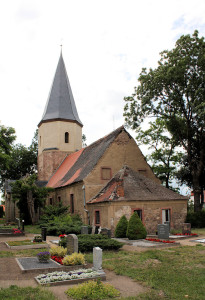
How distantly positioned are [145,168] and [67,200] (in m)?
8.49

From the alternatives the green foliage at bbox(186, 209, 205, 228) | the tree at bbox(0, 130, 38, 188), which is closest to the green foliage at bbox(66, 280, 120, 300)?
the green foliage at bbox(186, 209, 205, 228)

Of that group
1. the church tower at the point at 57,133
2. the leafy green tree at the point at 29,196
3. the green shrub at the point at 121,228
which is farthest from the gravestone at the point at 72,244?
the church tower at the point at 57,133

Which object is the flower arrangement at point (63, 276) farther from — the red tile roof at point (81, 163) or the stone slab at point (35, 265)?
the red tile roof at point (81, 163)

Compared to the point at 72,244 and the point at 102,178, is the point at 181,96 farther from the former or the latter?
the point at 72,244

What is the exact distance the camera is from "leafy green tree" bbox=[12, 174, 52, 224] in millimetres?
32500

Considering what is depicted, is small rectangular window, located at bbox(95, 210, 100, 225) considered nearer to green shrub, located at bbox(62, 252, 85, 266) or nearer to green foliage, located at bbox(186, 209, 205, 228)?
green foliage, located at bbox(186, 209, 205, 228)

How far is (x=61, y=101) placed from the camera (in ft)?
144

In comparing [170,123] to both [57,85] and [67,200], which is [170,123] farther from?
[57,85]

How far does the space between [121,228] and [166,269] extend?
32.0 feet

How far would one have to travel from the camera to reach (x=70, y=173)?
3362 centimetres

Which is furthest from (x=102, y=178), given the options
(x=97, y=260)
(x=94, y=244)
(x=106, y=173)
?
(x=97, y=260)

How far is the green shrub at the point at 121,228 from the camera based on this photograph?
2123 centimetres

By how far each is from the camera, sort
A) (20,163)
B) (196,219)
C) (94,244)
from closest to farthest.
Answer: (94,244) → (196,219) → (20,163)

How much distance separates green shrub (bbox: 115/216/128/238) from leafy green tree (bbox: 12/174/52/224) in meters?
13.6
